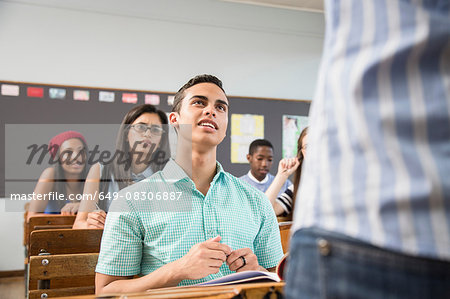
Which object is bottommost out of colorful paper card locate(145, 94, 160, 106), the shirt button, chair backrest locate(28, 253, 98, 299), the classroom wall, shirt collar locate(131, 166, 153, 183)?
chair backrest locate(28, 253, 98, 299)

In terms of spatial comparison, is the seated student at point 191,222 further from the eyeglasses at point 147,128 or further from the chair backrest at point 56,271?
the eyeglasses at point 147,128

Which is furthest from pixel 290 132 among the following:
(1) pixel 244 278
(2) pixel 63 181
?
(1) pixel 244 278

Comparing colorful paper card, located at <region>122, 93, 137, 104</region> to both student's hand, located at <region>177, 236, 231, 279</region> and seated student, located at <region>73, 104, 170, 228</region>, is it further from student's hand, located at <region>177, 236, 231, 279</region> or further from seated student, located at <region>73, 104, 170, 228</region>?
student's hand, located at <region>177, 236, 231, 279</region>

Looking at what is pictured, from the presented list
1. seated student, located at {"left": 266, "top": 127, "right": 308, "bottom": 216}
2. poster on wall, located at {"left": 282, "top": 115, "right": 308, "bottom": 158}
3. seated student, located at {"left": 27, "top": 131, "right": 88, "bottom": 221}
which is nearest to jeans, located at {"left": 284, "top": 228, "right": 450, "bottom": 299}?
seated student, located at {"left": 266, "top": 127, "right": 308, "bottom": 216}

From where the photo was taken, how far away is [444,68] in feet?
1.51

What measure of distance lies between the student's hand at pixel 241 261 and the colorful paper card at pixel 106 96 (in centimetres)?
375

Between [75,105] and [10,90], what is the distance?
0.64 metres

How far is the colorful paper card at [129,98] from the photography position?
4625 mm

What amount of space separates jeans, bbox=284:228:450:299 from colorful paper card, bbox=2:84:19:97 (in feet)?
14.7

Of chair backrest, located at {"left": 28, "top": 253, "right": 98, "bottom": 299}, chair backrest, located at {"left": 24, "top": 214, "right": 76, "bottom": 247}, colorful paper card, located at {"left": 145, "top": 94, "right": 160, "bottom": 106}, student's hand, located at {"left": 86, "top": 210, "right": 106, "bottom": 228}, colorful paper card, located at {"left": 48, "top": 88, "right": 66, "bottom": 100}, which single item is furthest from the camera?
colorful paper card, located at {"left": 145, "top": 94, "right": 160, "bottom": 106}

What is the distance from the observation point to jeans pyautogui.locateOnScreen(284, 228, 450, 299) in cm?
42

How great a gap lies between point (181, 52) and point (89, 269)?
3735 mm

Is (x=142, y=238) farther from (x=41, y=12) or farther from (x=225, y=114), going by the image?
(x=41, y=12)

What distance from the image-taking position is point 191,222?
131cm
